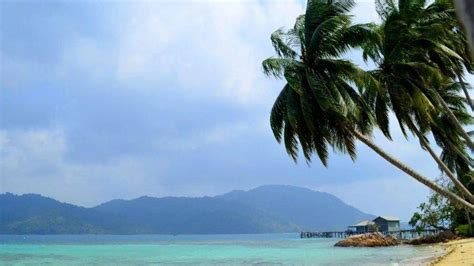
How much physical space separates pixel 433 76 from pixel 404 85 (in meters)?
0.80

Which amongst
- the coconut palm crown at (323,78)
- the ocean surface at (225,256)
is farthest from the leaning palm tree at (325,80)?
the ocean surface at (225,256)

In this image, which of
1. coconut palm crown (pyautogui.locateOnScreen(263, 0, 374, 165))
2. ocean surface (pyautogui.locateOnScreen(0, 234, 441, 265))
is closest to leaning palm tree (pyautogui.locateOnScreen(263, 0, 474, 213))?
coconut palm crown (pyautogui.locateOnScreen(263, 0, 374, 165))

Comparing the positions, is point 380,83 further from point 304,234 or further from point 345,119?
point 304,234

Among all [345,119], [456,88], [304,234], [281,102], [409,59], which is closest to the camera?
[345,119]

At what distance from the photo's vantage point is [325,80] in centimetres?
1448

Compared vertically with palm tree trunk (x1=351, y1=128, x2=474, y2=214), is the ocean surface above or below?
below

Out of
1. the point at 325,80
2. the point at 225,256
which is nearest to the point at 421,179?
the point at 325,80

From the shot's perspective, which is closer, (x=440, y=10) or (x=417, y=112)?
(x=440, y=10)

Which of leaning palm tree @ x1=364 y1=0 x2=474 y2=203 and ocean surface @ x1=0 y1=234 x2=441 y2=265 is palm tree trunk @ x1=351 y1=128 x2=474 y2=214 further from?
ocean surface @ x1=0 y1=234 x2=441 y2=265

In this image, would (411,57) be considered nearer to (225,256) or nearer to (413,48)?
(413,48)

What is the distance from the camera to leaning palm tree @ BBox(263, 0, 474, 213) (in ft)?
46.1

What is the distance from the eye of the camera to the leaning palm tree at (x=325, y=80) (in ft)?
46.1

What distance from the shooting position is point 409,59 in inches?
579

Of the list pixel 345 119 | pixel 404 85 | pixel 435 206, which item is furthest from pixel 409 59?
pixel 435 206
